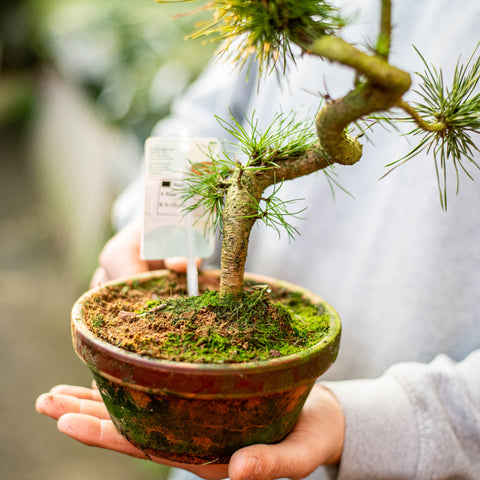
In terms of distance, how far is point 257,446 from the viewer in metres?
0.53

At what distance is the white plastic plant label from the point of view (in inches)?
27.5

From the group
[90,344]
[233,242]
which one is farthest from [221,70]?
[90,344]

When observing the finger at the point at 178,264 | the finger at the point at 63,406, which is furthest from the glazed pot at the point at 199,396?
the finger at the point at 178,264

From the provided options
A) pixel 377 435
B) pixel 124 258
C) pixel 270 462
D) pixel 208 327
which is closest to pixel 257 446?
pixel 270 462

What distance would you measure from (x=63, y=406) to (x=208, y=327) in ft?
0.93

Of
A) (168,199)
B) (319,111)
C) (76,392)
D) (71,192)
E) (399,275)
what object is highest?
(319,111)

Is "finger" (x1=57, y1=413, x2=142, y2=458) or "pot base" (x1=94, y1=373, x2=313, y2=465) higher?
"pot base" (x1=94, y1=373, x2=313, y2=465)

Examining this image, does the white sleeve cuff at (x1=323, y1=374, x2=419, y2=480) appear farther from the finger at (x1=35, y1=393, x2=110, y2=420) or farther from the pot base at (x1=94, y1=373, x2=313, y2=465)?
the finger at (x1=35, y1=393, x2=110, y2=420)

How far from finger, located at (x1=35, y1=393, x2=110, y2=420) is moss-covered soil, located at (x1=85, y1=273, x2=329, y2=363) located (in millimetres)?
153

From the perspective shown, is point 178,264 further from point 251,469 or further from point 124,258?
point 251,469

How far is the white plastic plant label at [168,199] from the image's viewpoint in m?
0.70

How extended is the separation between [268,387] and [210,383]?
0.21 feet

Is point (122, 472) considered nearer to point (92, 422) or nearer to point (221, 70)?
point (92, 422)

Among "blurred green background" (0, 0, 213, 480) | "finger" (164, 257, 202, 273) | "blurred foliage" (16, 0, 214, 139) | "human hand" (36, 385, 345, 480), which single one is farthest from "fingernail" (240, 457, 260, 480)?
"blurred foliage" (16, 0, 214, 139)
